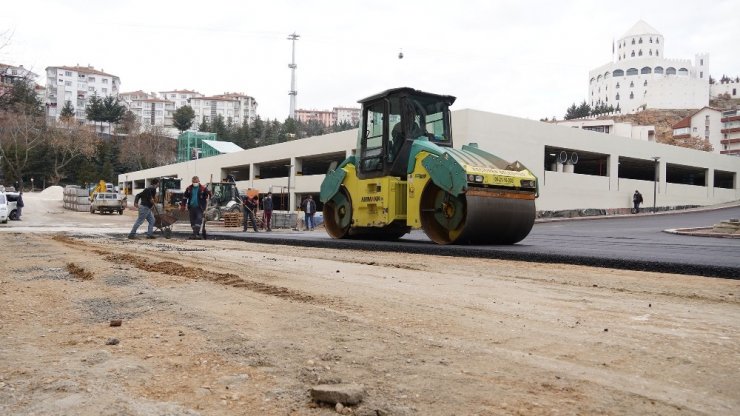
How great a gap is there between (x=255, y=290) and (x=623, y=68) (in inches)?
6003

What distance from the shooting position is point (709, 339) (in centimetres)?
363

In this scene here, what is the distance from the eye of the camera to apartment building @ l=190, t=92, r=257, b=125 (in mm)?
168875

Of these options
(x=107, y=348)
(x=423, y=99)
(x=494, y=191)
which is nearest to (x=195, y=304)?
(x=107, y=348)

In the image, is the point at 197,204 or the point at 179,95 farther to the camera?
the point at 179,95

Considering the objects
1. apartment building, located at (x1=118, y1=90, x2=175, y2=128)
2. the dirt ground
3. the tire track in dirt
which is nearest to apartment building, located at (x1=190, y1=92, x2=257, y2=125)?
apartment building, located at (x1=118, y1=90, x2=175, y2=128)

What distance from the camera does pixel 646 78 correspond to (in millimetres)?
136875

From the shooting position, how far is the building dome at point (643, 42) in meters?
144

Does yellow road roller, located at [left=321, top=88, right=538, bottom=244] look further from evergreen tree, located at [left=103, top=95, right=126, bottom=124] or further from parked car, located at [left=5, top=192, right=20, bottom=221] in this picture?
evergreen tree, located at [left=103, top=95, right=126, bottom=124]

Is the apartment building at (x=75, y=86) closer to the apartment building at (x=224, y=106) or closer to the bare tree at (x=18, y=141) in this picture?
the apartment building at (x=224, y=106)

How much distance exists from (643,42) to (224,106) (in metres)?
112

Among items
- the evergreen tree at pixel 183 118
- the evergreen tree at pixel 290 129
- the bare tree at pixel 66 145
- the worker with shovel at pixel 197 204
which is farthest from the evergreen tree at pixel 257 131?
the worker with shovel at pixel 197 204

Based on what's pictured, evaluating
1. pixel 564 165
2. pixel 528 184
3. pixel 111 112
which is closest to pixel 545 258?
pixel 528 184

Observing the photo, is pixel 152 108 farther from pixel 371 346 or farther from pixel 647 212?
pixel 371 346

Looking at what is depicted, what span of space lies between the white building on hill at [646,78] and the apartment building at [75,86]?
12229 cm
